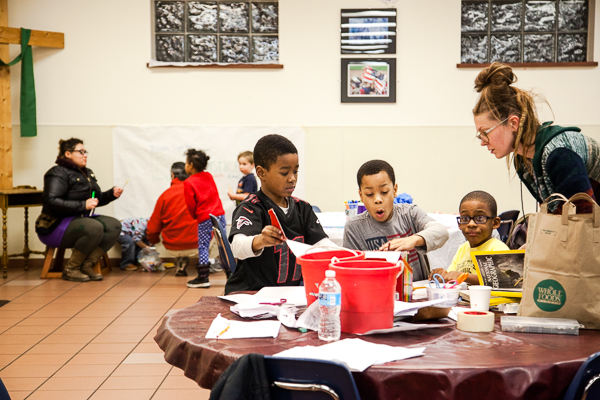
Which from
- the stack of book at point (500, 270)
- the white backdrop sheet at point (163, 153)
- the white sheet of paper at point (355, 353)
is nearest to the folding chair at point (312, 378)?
the white sheet of paper at point (355, 353)

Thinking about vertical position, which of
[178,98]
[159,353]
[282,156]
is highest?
[178,98]

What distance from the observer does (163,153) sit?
22.3 feet

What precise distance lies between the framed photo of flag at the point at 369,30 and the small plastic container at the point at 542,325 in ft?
18.8

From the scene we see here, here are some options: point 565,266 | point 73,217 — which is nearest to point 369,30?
point 73,217

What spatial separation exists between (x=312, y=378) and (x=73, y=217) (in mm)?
5479

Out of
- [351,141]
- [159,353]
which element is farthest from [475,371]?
[351,141]

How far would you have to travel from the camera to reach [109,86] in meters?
6.75

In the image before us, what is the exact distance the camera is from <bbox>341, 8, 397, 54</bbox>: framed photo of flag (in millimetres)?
6691

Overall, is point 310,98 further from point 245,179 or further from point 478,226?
point 478,226

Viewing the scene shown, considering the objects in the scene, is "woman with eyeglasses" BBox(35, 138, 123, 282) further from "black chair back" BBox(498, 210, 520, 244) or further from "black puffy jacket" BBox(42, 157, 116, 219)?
"black chair back" BBox(498, 210, 520, 244)

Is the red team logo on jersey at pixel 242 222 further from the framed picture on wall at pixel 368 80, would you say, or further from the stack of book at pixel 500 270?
the framed picture on wall at pixel 368 80

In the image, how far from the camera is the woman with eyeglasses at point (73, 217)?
18.9 feet

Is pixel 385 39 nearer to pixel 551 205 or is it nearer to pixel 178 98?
pixel 178 98

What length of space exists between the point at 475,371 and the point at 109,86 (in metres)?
6.53
